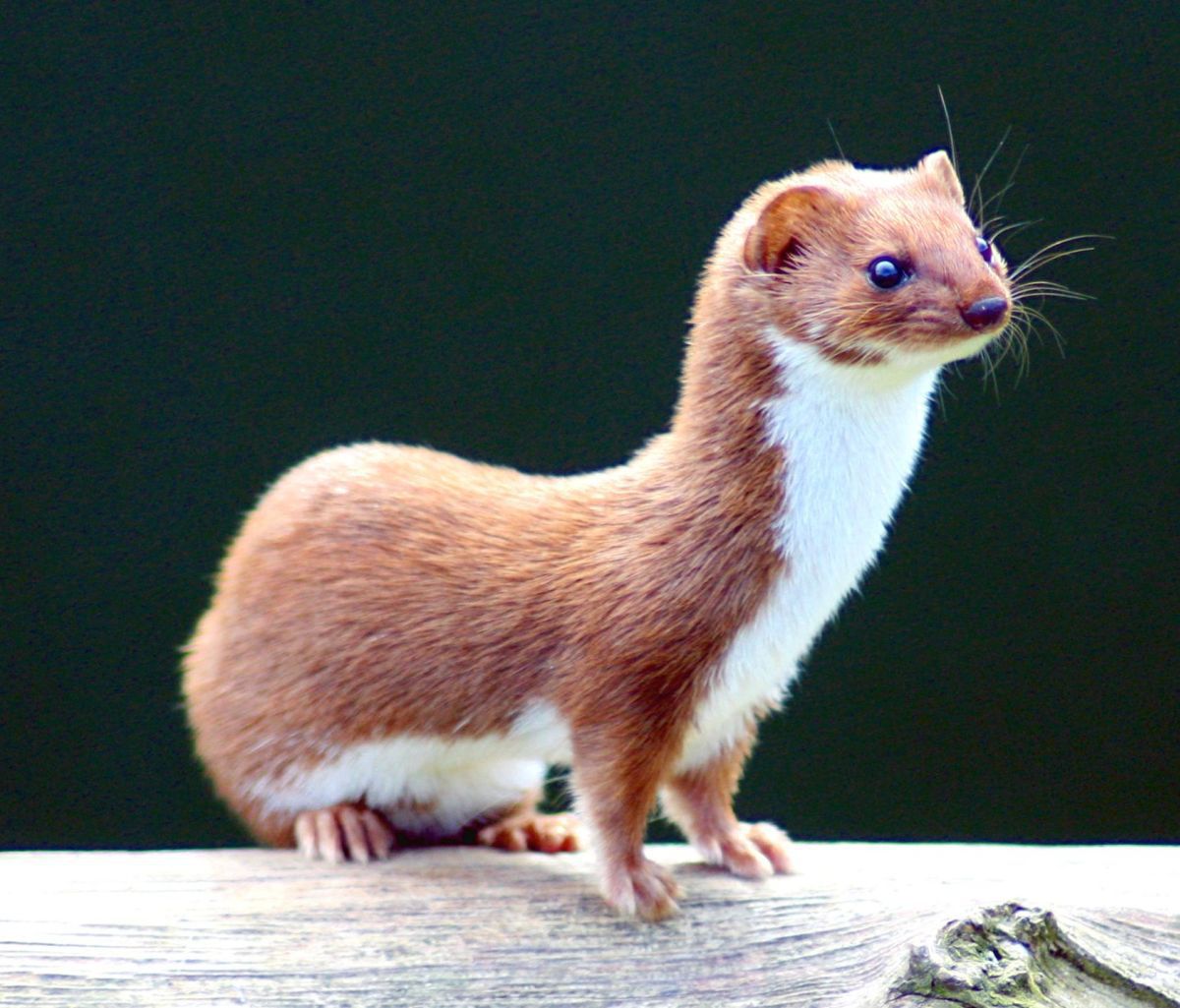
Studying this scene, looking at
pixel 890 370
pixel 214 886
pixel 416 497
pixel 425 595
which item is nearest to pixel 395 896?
pixel 214 886

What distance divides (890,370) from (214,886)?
1345 mm

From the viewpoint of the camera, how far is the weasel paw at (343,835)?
286 centimetres

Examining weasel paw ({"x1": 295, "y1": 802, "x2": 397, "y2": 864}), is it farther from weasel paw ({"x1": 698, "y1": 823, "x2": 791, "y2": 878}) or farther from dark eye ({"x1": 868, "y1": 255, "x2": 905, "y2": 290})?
dark eye ({"x1": 868, "y1": 255, "x2": 905, "y2": 290})

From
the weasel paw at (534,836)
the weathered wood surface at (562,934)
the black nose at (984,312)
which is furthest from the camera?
the weasel paw at (534,836)

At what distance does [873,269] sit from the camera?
8.04 ft

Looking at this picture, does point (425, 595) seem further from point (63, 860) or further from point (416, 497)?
point (63, 860)

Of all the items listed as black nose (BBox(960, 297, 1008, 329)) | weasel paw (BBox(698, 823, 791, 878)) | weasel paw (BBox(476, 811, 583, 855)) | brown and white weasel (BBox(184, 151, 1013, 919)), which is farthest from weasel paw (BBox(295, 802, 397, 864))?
black nose (BBox(960, 297, 1008, 329))

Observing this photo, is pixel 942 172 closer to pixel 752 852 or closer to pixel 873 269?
pixel 873 269

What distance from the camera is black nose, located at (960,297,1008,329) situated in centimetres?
237

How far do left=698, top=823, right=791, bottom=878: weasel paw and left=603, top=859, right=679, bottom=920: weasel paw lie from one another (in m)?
0.20

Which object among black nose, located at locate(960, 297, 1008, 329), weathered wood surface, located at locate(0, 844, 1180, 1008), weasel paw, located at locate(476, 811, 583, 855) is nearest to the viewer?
black nose, located at locate(960, 297, 1008, 329)

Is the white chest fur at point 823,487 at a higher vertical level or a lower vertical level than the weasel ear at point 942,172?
lower

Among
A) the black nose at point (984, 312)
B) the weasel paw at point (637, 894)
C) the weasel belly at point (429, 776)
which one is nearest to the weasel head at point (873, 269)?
the black nose at point (984, 312)

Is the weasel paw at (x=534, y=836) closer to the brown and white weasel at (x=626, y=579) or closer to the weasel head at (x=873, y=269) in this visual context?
the brown and white weasel at (x=626, y=579)
